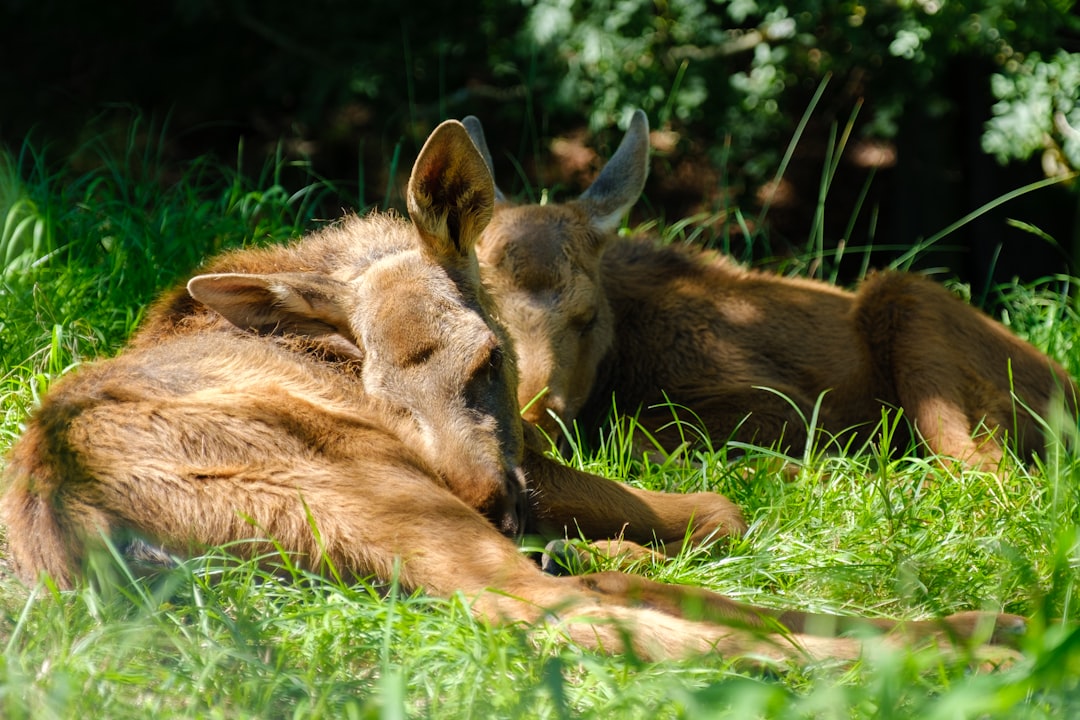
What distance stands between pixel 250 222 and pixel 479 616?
3.85m

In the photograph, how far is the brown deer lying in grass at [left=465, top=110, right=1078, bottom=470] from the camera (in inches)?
224

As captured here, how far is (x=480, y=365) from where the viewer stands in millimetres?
4051

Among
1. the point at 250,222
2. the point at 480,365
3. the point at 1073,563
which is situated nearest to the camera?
the point at 1073,563

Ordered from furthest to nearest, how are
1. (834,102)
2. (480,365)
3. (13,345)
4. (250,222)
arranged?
1. (834,102)
2. (250,222)
3. (13,345)
4. (480,365)

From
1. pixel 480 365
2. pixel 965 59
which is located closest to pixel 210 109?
pixel 965 59

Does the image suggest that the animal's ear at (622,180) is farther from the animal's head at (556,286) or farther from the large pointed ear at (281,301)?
the large pointed ear at (281,301)

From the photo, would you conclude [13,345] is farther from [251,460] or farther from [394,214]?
[251,460]

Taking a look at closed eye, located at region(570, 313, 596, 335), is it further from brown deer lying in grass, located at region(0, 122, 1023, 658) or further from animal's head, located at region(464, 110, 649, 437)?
brown deer lying in grass, located at region(0, 122, 1023, 658)

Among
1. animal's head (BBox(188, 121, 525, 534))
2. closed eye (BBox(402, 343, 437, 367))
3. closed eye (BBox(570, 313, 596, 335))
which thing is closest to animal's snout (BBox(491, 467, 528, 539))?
animal's head (BBox(188, 121, 525, 534))

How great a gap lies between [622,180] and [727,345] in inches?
38.6

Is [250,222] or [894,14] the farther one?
[894,14]

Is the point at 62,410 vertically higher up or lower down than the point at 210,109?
higher up

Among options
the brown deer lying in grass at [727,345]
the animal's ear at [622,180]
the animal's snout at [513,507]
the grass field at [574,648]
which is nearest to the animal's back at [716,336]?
the brown deer lying in grass at [727,345]

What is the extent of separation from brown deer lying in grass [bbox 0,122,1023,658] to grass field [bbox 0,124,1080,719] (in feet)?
0.36
